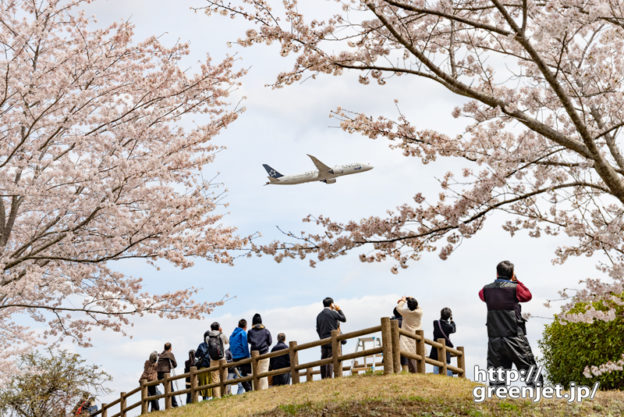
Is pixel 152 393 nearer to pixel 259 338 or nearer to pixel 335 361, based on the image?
pixel 259 338

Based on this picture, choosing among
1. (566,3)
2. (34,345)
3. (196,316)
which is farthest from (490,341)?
(34,345)

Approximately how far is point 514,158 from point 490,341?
2.56 m

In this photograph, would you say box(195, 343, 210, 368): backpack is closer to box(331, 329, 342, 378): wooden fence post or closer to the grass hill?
the grass hill

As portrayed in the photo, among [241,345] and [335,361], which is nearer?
[335,361]

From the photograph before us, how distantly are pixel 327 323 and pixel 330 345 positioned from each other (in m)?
0.43

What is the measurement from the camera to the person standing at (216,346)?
13.8 meters

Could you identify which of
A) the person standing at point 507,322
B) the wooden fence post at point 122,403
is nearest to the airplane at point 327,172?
the wooden fence post at point 122,403

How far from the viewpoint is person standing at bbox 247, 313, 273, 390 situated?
41.7 feet

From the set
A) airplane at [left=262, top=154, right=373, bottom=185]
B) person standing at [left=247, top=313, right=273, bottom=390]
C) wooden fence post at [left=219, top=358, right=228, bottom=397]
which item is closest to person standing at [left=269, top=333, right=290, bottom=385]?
person standing at [left=247, top=313, right=273, bottom=390]

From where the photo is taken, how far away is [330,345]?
1188 cm

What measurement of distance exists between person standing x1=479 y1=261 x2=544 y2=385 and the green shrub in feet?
13.8

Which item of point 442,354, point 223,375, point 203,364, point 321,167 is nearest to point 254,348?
point 223,375

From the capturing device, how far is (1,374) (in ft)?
39.5

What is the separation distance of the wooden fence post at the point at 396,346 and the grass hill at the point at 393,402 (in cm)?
31
